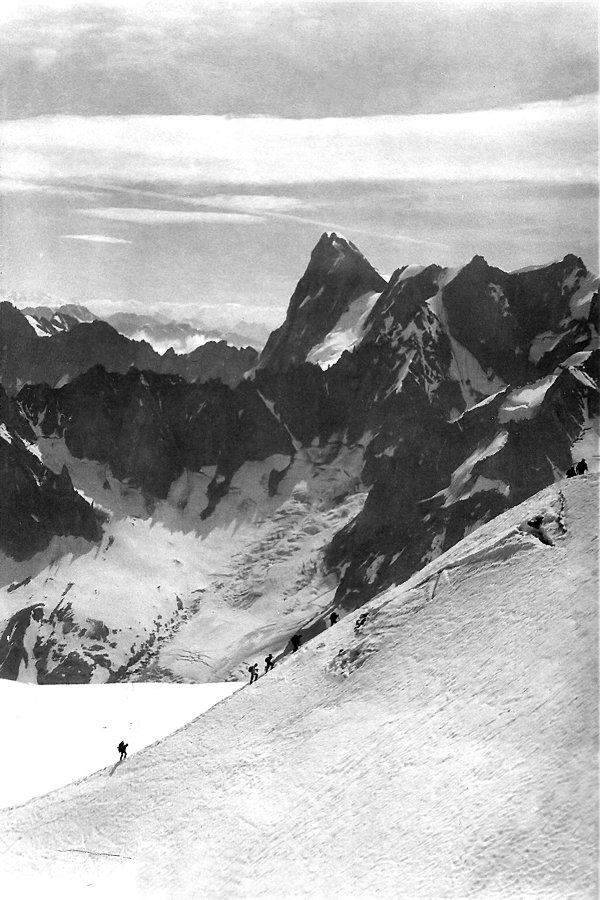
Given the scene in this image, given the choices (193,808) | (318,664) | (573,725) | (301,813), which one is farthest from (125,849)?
(573,725)

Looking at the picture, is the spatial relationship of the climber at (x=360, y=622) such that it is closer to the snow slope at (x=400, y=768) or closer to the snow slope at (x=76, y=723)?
the snow slope at (x=400, y=768)

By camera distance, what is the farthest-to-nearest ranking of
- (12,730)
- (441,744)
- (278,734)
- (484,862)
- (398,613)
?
1. (12,730)
2. (398,613)
3. (278,734)
4. (441,744)
5. (484,862)

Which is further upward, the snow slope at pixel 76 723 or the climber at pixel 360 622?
the climber at pixel 360 622

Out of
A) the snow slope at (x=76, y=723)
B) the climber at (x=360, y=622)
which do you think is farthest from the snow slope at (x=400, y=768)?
the snow slope at (x=76, y=723)

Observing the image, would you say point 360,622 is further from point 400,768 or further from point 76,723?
point 76,723

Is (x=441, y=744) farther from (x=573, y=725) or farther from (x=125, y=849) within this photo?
(x=125, y=849)

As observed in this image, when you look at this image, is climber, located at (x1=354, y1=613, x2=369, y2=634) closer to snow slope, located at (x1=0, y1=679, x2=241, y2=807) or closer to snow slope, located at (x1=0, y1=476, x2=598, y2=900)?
snow slope, located at (x1=0, y1=476, x2=598, y2=900)
